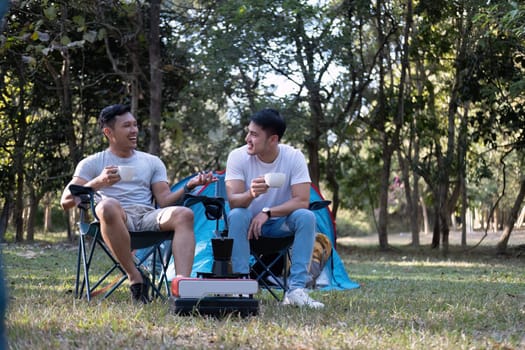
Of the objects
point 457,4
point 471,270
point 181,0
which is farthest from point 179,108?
point 471,270

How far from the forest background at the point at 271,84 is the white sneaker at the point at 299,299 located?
5402 millimetres

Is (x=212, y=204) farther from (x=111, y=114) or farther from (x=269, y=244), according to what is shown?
(x=111, y=114)

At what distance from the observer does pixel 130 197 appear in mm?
4059

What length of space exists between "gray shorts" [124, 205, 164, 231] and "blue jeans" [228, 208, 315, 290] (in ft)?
1.23

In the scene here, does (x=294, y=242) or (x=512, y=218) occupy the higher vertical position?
(x=512, y=218)

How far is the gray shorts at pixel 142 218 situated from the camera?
3.84 metres

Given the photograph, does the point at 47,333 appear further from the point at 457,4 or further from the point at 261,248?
the point at 457,4

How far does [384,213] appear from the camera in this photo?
1155 cm

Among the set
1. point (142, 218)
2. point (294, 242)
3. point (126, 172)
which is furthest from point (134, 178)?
point (294, 242)

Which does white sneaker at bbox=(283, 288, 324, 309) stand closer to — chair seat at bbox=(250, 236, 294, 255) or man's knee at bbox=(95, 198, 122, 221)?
chair seat at bbox=(250, 236, 294, 255)

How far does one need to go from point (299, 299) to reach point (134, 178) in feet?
3.60

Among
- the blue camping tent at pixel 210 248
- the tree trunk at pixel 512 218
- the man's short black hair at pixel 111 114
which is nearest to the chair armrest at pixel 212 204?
the man's short black hair at pixel 111 114

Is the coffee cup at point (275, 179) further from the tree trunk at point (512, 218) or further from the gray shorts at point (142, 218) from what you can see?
the tree trunk at point (512, 218)

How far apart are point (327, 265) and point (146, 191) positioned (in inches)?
75.0
